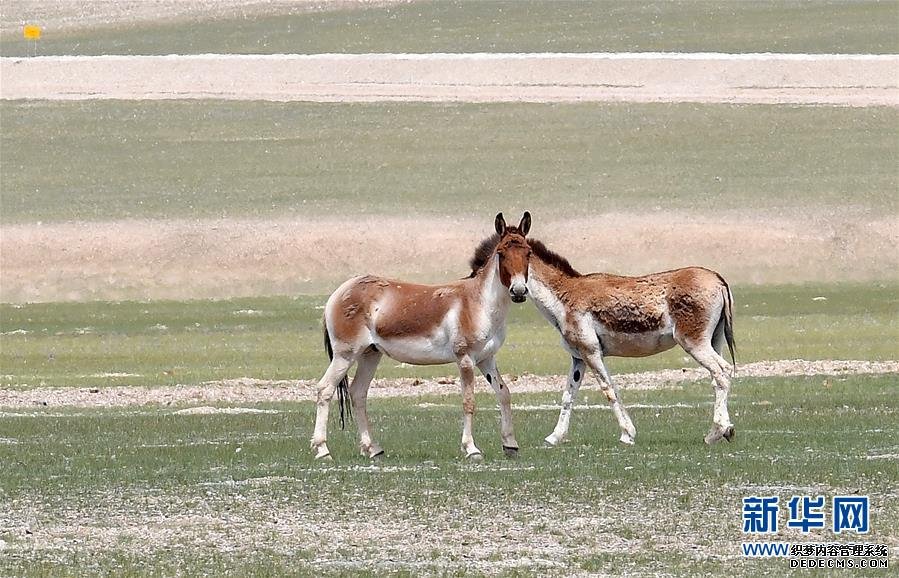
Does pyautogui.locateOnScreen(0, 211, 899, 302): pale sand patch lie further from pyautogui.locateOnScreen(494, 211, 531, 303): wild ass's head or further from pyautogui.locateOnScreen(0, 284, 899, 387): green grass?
pyautogui.locateOnScreen(494, 211, 531, 303): wild ass's head

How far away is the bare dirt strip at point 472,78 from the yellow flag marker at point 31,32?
5974 millimetres

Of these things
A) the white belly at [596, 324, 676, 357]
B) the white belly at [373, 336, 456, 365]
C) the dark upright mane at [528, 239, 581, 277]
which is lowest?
the white belly at [596, 324, 676, 357]

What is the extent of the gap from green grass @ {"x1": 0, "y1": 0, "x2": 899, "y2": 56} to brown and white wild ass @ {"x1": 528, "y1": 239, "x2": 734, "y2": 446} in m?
44.9

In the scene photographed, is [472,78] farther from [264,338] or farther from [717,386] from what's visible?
[717,386]

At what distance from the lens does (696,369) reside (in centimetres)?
2909

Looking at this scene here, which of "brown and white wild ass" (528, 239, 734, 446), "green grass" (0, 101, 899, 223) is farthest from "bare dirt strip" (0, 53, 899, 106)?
"brown and white wild ass" (528, 239, 734, 446)

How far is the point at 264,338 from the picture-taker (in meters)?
34.1

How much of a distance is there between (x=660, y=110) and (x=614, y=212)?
11.7 m

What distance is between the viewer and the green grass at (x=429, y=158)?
156ft

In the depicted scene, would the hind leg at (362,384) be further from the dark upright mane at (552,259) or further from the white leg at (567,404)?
the dark upright mane at (552,259)

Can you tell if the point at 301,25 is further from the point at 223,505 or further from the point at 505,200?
the point at 223,505

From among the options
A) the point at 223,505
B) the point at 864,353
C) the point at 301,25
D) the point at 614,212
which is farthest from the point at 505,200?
the point at 223,505

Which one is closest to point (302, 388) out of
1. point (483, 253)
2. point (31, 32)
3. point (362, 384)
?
point (362, 384)

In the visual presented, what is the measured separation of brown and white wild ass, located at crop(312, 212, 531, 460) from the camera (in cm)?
1712
